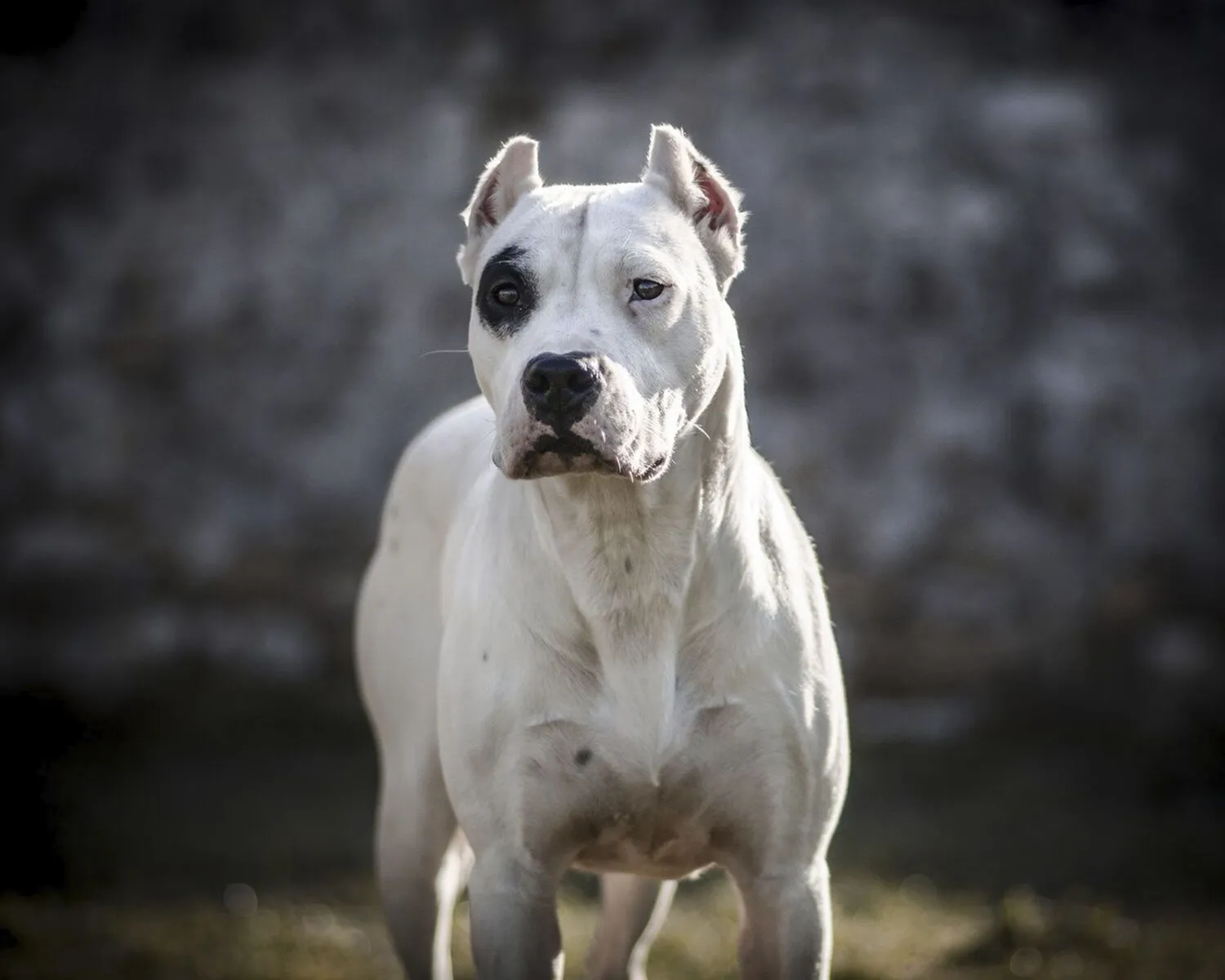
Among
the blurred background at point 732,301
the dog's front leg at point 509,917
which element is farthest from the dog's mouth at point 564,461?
the blurred background at point 732,301

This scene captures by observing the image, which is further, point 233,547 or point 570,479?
point 233,547

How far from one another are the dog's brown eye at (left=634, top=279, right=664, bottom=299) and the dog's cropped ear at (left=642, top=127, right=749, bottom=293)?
0.31m

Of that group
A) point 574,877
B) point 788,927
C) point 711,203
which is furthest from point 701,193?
point 574,877

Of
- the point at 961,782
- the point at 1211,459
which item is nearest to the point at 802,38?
the point at 1211,459

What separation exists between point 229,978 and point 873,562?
4.17 m

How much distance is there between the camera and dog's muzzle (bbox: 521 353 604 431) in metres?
2.90

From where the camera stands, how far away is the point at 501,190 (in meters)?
3.49

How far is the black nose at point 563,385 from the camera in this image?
2.90 m

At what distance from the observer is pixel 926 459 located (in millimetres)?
8422

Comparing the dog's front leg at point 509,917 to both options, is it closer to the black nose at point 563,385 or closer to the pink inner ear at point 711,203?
the black nose at point 563,385

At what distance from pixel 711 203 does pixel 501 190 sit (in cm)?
46

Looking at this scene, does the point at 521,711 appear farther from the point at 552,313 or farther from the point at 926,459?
the point at 926,459

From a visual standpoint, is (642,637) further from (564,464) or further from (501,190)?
(501,190)

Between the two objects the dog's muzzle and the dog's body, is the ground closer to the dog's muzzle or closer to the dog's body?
the dog's body
